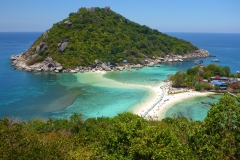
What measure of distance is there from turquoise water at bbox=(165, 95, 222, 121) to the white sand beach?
1.13 meters

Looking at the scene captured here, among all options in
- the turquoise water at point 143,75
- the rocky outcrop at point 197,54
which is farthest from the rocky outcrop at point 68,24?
the rocky outcrop at point 197,54

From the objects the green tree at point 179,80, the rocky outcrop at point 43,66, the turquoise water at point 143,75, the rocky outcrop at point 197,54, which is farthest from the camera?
the rocky outcrop at point 197,54

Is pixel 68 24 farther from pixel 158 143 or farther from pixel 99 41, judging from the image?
pixel 158 143

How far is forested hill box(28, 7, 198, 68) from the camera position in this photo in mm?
74706

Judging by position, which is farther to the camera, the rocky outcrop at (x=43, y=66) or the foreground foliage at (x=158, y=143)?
the rocky outcrop at (x=43, y=66)

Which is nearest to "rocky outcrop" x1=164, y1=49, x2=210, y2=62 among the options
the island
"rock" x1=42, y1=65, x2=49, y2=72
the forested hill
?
the island

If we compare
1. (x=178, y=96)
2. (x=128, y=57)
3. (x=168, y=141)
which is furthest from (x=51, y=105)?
(x=128, y=57)

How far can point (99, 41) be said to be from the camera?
8406 centimetres

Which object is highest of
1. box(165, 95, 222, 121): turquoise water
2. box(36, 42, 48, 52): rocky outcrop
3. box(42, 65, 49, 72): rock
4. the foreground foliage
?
box(36, 42, 48, 52): rocky outcrop

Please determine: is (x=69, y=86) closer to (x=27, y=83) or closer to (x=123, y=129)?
(x=27, y=83)

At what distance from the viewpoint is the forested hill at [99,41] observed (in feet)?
245

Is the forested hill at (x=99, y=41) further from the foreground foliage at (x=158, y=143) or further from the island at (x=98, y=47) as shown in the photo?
the foreground foliage at (x=158, y=143)

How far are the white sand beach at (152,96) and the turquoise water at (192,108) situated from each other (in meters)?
1.13

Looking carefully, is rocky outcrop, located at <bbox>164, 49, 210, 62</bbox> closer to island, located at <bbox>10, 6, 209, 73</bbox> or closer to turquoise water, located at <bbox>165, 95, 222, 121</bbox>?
island, located at <bbox>10, 6, 209, 73</bbox>
